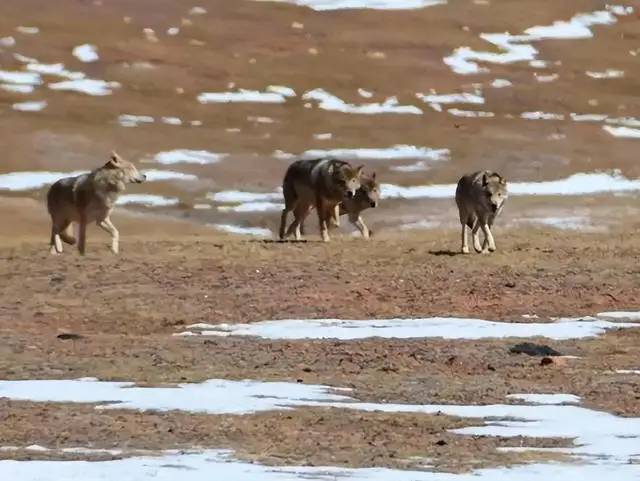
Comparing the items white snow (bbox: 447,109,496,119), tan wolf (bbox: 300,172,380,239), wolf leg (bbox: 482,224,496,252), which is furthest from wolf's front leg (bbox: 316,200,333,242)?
white snow (bbox: 447,109,496,119)

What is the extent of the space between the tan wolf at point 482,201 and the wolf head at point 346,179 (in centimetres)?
337

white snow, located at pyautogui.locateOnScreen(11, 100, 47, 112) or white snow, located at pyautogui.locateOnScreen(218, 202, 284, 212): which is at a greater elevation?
white snow, located at pyautogui.locateOnScreen(11, 100, 47, 112)

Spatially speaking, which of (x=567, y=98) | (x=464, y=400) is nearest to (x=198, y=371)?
(x=464, y=400)

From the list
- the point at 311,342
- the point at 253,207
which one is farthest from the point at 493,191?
the point at 253,207

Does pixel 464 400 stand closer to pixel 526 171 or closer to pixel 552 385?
pixel 552 385

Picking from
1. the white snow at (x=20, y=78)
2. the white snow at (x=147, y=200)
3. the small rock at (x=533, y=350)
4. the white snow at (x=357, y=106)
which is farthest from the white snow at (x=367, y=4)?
the small rock at (x=533, y=350)

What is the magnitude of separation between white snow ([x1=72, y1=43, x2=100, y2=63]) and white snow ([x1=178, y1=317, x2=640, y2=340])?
49523 millimetres

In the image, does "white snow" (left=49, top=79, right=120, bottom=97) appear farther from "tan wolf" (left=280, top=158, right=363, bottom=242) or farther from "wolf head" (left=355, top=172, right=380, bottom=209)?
"tan wolf" (left=280, top=158, right=363, bottom=242)

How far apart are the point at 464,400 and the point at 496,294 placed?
28.1 ft

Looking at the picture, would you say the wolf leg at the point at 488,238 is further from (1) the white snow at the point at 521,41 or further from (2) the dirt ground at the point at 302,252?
(1) the white snow at the point at 521,41

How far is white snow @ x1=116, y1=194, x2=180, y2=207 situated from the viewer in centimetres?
4575

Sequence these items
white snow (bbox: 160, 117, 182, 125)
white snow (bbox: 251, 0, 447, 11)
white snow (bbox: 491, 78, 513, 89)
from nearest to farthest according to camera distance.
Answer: white snow (bbox: 160, 117, 182, 125)
white snow (bbox: 491, 78, 513, 89)
white snow (bbox: 251, 0, 447, 11)

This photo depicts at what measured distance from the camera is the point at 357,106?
62469 mm

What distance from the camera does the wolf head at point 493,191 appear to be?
27.6 meters
